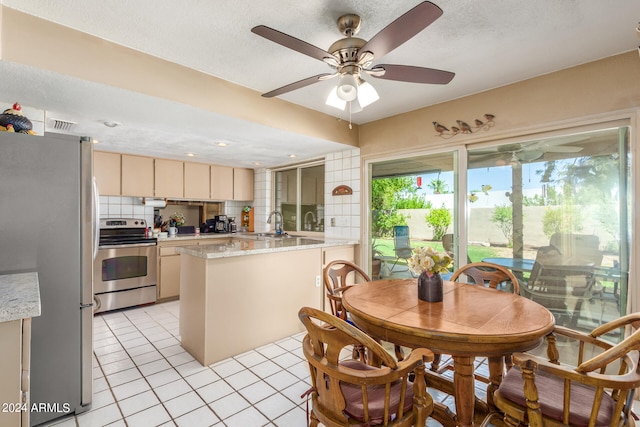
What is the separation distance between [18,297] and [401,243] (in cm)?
319

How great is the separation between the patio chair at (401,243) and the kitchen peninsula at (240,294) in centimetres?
101

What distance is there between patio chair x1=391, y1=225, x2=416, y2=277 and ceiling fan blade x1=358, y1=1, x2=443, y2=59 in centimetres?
232

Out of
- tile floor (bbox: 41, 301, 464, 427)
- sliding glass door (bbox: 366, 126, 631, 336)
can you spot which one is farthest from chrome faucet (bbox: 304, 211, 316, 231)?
tile floor (bbox: 41, 301, 464, 427)

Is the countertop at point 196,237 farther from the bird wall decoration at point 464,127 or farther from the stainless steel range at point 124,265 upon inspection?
the bird wall decoration at point 464,127

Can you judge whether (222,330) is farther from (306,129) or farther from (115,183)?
(115,183)

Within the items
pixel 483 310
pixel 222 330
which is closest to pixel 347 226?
pixel 222 330

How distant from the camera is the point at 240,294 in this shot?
8.76 ft

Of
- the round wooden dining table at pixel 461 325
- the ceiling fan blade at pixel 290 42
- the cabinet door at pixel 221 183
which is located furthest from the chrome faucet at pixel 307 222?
the ceiling fan blade at pixel 290 42

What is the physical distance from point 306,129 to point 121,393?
2.70 m

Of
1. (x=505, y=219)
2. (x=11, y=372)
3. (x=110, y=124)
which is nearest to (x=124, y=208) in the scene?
(x=110, y=124)

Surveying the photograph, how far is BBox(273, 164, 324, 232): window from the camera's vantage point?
174 inches

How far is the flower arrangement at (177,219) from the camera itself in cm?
482

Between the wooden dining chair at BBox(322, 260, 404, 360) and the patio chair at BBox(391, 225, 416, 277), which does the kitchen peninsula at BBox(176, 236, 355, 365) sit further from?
the patio chair at BBox(391, 225, 416, 277)

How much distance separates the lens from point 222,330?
8.38ft
